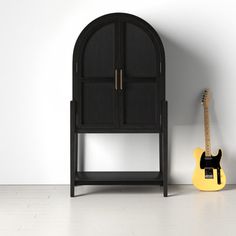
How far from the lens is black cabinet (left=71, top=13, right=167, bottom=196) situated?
4.11m

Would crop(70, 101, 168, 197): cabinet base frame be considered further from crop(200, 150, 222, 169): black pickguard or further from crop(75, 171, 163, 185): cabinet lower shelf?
crop(200, 150, 222, 169): black pickguard

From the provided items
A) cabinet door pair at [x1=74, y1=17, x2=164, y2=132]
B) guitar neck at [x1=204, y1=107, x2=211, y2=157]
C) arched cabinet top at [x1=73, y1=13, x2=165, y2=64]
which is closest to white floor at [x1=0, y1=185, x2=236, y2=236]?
guitar neck at [x1=204, y1=107, x2=211, y2=157]

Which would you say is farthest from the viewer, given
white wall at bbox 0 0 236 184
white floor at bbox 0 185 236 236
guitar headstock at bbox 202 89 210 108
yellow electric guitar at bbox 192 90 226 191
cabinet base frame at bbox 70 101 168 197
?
white wall at bbox 0 0 236 184

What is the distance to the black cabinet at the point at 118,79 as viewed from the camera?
162 inches

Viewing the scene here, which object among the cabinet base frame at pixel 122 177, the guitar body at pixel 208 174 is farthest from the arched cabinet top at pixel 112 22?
the guitar body at pixel 208 174

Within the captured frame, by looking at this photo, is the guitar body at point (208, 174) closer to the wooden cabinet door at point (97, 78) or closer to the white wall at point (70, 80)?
the white wall at point (70, 80)

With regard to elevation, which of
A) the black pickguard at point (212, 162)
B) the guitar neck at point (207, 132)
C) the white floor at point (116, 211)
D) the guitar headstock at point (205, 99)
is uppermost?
the guitar headstock at point (205, 99)

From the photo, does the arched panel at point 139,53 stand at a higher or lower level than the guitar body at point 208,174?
higher

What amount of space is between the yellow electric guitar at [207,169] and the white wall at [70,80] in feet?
0.63

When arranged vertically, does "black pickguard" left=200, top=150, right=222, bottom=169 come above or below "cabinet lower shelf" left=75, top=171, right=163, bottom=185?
above

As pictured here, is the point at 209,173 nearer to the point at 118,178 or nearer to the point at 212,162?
the point at 212,162

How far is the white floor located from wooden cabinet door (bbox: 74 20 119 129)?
0.64 metres

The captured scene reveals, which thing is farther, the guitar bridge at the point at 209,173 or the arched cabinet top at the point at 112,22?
the guitar bridge at the point at 209,173

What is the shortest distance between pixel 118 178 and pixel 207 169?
0.79 meters
